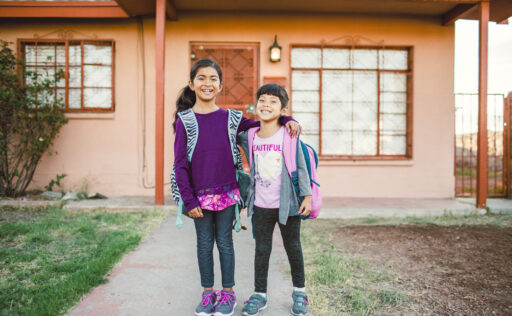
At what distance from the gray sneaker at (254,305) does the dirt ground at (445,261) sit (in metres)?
0.97

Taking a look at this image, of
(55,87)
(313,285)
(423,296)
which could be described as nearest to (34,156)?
(55,87)

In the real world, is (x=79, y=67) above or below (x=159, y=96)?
above

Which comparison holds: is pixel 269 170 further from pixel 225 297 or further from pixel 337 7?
pixel 337 7

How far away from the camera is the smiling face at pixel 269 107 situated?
2076 mm

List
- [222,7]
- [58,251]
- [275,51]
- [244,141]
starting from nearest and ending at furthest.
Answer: [244,141], [58,251], [222,7], [275,51]

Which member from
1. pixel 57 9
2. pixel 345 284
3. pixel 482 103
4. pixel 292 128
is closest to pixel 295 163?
pixel 292 128

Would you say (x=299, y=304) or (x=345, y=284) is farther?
(x=345, y=284)

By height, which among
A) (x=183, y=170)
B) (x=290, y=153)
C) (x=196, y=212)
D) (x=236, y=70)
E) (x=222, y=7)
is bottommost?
(x=196, y=212)

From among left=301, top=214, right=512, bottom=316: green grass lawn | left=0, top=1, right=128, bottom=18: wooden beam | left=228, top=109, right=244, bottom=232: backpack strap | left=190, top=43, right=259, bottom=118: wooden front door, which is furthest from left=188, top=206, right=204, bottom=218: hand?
left=0, top=1, right=128, bottom=18: wooden beam

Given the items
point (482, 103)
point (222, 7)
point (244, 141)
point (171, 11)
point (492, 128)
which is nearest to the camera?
point (244, 141)

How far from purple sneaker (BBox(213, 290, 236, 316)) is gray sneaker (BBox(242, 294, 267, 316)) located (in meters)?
0.08

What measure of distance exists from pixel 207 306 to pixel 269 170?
0.89 m

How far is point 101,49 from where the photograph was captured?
20.1 feet

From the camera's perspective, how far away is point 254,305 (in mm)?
2029
